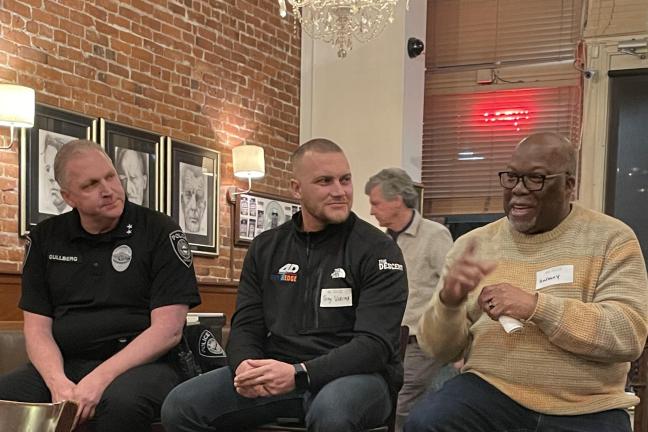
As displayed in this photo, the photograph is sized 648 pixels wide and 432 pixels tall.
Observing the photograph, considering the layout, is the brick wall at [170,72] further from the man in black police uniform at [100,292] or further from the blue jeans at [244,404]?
the blue jeans at [244,404]

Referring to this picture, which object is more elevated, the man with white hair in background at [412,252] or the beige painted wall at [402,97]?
the beige painted wall at [402,97]

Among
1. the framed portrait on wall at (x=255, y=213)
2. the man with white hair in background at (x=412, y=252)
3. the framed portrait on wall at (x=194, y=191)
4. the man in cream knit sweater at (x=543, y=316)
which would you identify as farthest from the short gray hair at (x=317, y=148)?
the framed portrait on wall at (x=255, y=213)

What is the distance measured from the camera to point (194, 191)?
6.23m

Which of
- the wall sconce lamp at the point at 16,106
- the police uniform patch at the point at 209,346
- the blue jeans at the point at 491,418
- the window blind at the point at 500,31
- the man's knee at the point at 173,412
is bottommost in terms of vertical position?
the man's knee at the point at 173,412

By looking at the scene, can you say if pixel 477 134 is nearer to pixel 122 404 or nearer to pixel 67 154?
pixel 67 154

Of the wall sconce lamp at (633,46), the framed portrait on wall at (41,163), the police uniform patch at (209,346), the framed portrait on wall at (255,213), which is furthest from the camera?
the wall sconce lamp at (633,46)

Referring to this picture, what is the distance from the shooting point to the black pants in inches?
98.3

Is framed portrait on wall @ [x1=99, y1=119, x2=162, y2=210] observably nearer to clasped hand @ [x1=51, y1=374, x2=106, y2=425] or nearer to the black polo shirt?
the black polo shirt

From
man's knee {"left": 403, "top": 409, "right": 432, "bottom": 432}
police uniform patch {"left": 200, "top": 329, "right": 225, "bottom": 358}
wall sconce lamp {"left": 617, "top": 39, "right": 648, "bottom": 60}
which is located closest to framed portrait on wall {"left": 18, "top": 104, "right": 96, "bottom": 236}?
police uniform patch {"left": 200, "top": 329, "right": 225, "bottom": 358}

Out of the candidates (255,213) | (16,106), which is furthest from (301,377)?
(255,213)

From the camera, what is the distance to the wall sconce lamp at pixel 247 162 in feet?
21.5

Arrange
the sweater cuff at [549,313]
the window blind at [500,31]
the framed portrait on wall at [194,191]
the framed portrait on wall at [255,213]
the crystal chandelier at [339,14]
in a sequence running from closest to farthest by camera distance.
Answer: the sweater cuff at [549,313], the crystal chandelier at [339,14], the framed portrait on wall at [194,191], the framed portrait on wall at [255,213], the window blind at [500,31]

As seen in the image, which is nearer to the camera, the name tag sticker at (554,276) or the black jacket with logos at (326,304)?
the name tag sticker at (554,276)

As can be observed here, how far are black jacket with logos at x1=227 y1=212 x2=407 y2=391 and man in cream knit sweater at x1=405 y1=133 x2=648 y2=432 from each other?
6.1 inches
